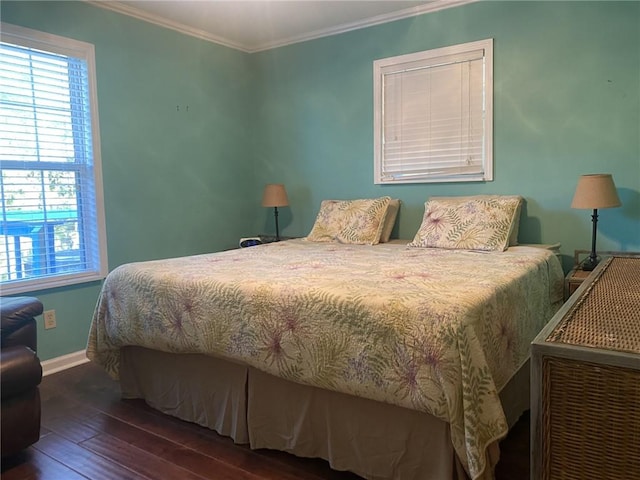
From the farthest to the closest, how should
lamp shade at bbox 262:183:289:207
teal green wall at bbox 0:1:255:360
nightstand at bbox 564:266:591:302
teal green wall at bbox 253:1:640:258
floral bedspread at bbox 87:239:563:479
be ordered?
lamp shade at bbox 262:183:289:207 < teal green wall at bbox 0:1:255:360 < teal green wall at bbox 253:1:640:258 < nightstand at bbox 564:266:591:302 < floral bedspread at bbox 87:239:563:479

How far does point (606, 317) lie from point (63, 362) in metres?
3.17

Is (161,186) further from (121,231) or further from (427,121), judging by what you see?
(427,121)

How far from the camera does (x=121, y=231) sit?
3494 millimetres

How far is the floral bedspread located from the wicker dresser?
29 cm

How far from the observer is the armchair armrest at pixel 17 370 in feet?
6.12

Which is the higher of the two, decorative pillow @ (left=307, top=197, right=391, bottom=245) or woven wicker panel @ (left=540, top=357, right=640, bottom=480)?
decorative pillow @ (left=307, top=197, right=391, bottom=245)

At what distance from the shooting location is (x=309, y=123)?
166 inches

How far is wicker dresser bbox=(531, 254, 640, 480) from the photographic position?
1.06 meters

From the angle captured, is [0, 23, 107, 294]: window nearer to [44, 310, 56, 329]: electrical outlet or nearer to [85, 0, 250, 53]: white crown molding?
[44, 310, 56, 329]: electrical outlet

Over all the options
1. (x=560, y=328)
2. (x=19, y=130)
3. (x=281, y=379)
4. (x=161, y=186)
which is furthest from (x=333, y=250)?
(x=19, y=130)

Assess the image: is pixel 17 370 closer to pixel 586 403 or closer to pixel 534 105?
pixel 586 403

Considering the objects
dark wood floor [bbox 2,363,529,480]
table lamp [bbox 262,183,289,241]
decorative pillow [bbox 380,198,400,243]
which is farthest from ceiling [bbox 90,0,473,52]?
dark wood floor [bbox 2,363,529,480]

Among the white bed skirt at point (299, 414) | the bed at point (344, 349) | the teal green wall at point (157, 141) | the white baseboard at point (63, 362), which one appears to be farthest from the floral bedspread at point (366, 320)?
the teal green wall at point (157, 141)

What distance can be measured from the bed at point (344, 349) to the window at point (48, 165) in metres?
0.91
